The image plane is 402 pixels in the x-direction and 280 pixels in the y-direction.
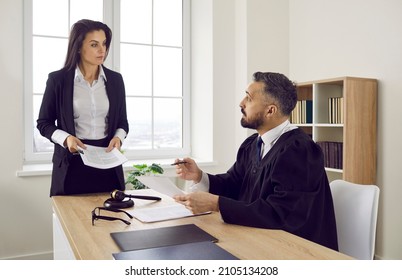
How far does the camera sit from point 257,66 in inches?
163

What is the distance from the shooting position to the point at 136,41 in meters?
4.11

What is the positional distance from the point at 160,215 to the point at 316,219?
61cm

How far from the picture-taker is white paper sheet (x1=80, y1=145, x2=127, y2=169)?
→ 1.77 m

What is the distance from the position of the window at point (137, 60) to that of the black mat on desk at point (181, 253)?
2.85 m

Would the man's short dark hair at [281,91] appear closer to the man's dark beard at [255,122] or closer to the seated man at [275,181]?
the seated man at [275,181]

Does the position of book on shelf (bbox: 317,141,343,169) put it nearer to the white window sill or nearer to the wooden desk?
the white window sill

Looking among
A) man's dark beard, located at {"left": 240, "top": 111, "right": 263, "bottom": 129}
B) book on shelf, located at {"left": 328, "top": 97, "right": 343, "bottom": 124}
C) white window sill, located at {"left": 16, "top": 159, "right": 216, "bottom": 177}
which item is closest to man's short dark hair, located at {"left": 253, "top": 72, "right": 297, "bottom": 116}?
man's dark beard, located at {"left": 240, "top": 111, "right": 263, "bottom": 129}

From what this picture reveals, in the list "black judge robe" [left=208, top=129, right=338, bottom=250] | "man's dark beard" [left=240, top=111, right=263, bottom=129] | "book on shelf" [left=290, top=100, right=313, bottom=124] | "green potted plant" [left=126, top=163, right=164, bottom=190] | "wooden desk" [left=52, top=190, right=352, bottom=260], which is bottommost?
"green potted plant" [left=126, top=163, right=164, bottom=190]

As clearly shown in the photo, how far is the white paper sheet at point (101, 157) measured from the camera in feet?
5.80

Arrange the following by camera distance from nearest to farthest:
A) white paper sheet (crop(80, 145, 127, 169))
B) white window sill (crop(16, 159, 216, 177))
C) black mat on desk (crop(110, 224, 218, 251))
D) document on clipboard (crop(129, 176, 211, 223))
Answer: black mat on desk (crop(110, 224, 218, 251)) < document on clipboard (crop(129, 176, 211, 223)) < white paper sheet (crop(80, 145, 127, 169)) < white window sill (crop(16, 159, 216, 177))

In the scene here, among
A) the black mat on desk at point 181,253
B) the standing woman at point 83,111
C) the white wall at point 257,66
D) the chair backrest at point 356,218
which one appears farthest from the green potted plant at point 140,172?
the black mat on desk at point 181,253

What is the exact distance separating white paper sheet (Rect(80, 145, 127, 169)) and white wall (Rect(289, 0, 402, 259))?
7.61 feet

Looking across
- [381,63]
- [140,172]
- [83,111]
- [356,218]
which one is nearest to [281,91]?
[356,218]

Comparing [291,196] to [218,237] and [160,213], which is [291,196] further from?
[160,213]
